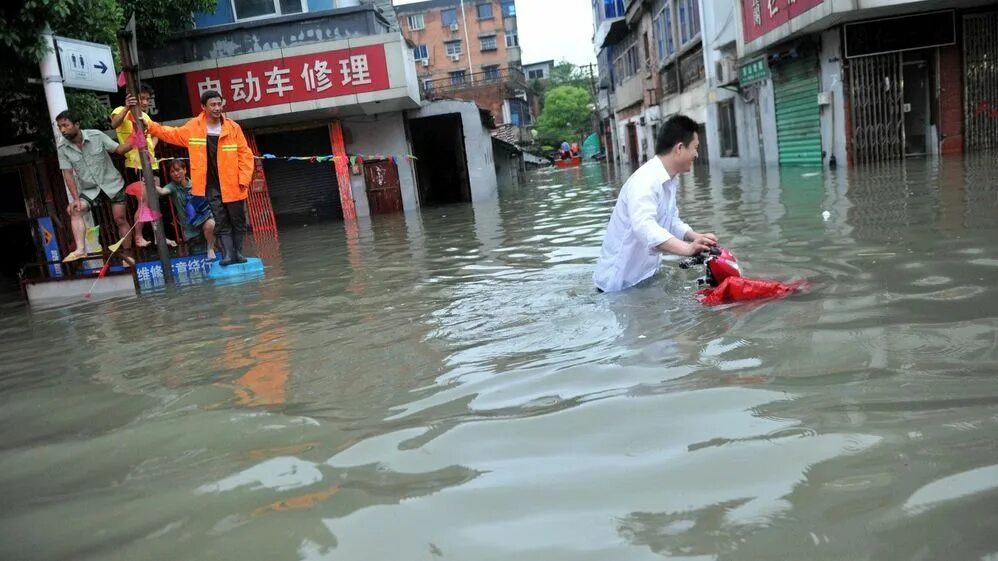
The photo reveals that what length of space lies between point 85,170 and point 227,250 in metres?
1.83

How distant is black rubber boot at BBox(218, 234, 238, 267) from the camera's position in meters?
8.48

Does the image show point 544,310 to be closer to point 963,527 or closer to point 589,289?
point 589,289

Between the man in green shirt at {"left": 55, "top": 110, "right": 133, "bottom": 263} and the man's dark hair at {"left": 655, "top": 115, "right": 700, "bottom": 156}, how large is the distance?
6.08 metres

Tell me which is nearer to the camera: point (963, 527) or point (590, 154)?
point (963, 527)

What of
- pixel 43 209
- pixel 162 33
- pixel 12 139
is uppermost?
pixel 162 33

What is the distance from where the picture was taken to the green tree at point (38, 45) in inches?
329

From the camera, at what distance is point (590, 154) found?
57062mm

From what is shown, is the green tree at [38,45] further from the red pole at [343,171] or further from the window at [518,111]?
the window at [518,111]

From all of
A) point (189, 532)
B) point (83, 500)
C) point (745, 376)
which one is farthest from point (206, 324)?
point (745, 376)

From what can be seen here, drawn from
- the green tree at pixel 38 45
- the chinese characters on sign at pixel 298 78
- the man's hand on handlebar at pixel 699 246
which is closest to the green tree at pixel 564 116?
the chinese characters on sign at pixel 298 78

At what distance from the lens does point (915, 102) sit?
51.0 ft

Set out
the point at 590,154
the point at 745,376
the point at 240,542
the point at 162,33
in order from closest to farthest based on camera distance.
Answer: the point at 240,542
the point at 745,376
the point at 162,33
the point at 590,154

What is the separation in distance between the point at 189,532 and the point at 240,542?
0.66 ft

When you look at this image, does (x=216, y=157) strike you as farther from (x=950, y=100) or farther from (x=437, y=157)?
(x=437, y=157)
